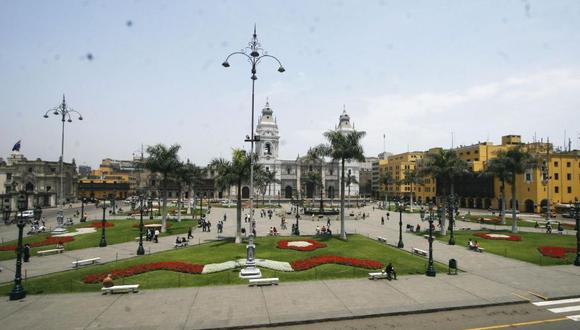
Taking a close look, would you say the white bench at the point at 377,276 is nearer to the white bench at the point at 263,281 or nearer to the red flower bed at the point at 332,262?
the red flower bed at the point at 332,262

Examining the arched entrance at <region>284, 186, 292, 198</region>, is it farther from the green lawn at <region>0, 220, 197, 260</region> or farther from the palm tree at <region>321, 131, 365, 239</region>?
the palm tree at <region>321, 131, 365, 239</region>

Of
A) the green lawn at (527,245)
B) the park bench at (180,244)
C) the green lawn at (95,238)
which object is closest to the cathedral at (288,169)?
the green lawn at (95,238)

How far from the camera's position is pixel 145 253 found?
28.2m

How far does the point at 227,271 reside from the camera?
21.6 m

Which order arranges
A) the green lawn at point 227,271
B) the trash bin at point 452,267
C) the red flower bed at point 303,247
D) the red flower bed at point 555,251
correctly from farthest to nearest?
the red flower bed at point 303,247
the red flower bed at point 555,251
the trash bin at point 452,267
the green lawn at point 227,271

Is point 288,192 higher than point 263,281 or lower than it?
higher

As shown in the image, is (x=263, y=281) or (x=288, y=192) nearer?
(x=263, y=281)

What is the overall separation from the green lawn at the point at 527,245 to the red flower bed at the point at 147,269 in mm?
23367

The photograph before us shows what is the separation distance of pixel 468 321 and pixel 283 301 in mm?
7768

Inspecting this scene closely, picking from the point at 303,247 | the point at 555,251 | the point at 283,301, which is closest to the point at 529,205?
the point at 555,251

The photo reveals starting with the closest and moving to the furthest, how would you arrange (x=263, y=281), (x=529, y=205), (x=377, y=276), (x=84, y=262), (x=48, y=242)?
(x=263, y=281) → (x=377, y=276) → (x=84, y=262) → (x=48, y=242) → (x=529, y=205)

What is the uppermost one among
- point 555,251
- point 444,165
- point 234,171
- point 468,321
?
point 444,165

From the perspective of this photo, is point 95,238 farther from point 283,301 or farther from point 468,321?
point 468,321

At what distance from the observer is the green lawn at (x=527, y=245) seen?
2589cm
